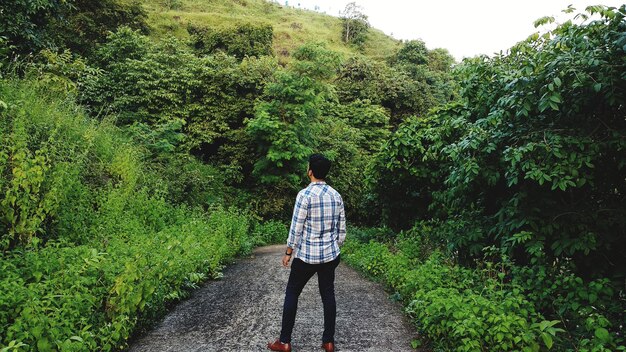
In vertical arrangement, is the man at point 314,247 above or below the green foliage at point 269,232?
above

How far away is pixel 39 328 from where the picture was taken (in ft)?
10.0

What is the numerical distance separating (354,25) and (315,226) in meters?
64.6

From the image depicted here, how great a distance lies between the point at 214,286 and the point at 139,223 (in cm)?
210

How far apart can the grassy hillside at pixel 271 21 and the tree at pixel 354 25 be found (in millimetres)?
1248

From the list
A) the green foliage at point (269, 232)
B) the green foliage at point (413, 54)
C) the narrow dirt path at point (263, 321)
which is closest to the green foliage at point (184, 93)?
the green foliage at point (269, 232)

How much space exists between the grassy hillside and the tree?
1.25 m

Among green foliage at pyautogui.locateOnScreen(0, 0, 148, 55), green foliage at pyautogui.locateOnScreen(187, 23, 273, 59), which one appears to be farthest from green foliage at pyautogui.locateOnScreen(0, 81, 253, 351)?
green foliage at pyautogui.locateOnScreen(187, 23, 273, 59)

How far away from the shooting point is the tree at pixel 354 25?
202 ft

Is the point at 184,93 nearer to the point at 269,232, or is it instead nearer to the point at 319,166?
the point at 269,232

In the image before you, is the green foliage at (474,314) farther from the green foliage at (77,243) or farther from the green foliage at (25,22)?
the green foliage at (25,22)

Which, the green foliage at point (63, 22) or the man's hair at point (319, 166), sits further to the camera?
the green foliage at point (63, 22)

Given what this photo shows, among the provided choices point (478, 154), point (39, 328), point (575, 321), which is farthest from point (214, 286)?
point (575, 321)

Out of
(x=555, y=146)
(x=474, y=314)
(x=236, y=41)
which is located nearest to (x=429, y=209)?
(x=555, y=146)

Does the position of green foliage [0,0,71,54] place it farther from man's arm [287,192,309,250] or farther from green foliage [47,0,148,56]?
green foliage [47,0,148,56]
